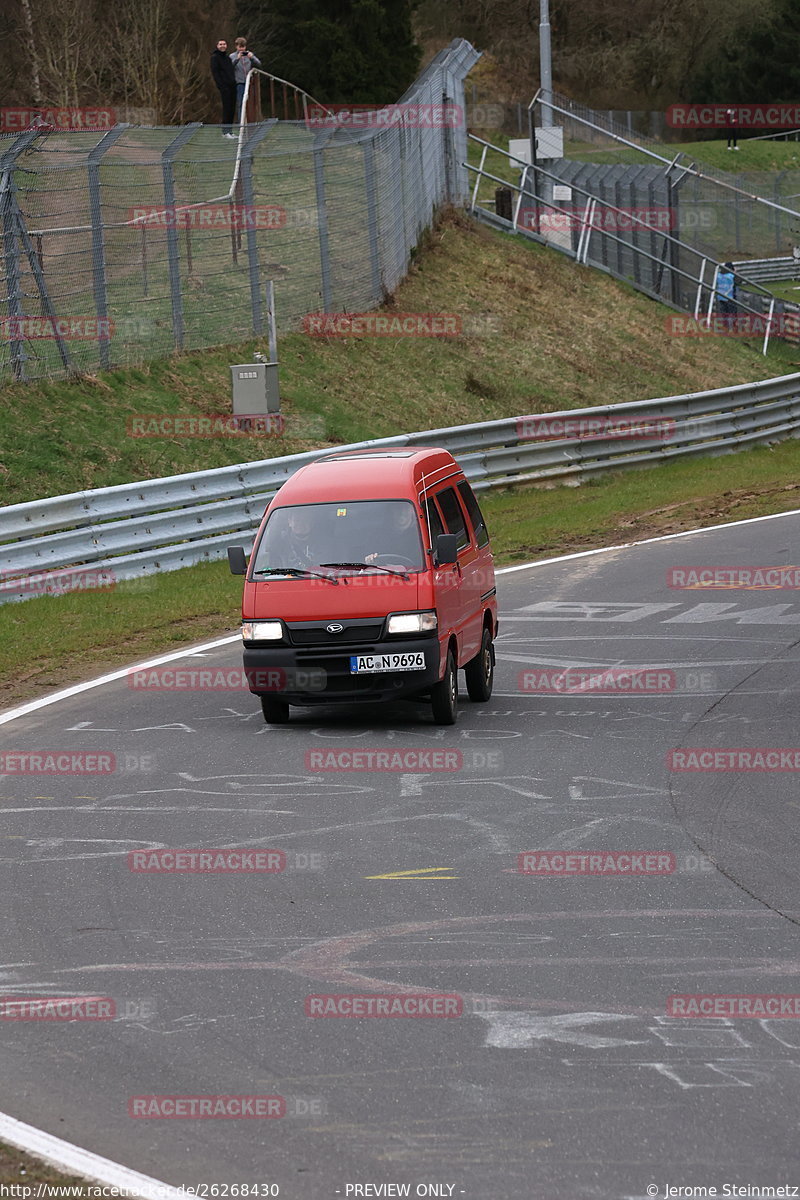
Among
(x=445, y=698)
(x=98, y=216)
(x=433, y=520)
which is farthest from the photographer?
(x=98, y=216)

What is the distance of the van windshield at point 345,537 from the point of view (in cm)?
1302

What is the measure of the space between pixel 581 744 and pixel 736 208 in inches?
2161

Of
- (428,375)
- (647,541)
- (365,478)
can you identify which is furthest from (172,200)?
(365,478)

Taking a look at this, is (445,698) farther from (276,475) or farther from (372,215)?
(372,215)

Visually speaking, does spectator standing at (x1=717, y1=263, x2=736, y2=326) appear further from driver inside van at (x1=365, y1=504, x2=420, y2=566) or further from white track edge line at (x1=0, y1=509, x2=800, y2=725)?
driver inside van at (x1=365, y1=504, x2=420, y2=566)

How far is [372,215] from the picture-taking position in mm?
32688

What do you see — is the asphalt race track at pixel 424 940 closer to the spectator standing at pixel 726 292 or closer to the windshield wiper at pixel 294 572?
the windshield wiper at pixel 294 572

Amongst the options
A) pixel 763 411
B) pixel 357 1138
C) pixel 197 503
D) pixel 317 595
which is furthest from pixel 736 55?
pixel 357 1138

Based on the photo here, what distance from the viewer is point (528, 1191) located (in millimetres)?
5227

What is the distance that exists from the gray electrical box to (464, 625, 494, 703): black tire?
1063 centimetres

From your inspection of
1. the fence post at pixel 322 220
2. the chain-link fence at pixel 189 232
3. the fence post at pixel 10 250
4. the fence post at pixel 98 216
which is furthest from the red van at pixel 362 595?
the fence post at pixel 322 220

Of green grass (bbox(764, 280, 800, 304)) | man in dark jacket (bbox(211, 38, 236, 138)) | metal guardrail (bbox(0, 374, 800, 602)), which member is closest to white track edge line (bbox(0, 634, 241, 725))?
metal guardrail (bbox(0, 374, 800, 602))

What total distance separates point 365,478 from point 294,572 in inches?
44.2

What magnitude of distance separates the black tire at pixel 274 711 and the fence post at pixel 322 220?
61.5 feet
